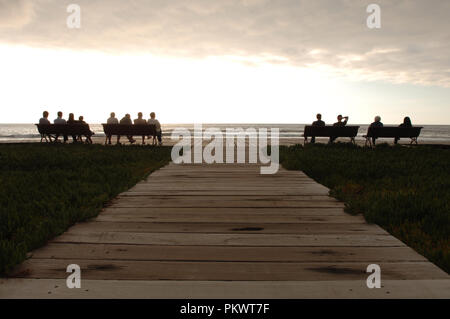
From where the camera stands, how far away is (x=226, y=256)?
8.07 feet

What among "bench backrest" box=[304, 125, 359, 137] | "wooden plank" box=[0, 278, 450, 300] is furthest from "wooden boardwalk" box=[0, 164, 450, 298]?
"bench backrest" box=[304, 125, 359, 137]

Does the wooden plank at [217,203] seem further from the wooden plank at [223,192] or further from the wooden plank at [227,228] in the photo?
the wooden plank at [227,228]

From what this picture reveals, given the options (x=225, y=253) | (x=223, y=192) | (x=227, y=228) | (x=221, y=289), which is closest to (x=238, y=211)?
(x=227, y=228)

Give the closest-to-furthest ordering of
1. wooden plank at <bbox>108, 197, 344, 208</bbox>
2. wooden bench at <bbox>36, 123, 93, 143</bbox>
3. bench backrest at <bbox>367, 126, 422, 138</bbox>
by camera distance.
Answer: wooden plank at <bbox>108, 197, 344, 208</bbox>
bench backrest at <bbox>367, 126, 422, 138</bbox>
wooden bench at <bbox>36, 123, 93, 143</bbox>

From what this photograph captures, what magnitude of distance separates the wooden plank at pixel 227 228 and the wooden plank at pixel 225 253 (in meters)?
0.39

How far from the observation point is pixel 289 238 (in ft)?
9.36

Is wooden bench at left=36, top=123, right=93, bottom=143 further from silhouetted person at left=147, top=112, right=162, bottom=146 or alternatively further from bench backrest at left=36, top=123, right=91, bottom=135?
silhouetted person at left=147, top=112, right=162, bottom=146

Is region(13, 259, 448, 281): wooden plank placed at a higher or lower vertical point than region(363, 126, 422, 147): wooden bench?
lower

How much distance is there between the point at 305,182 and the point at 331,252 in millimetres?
3159

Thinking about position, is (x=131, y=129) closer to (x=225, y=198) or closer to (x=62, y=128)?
(x=62, y=128)

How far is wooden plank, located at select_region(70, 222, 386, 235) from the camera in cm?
304

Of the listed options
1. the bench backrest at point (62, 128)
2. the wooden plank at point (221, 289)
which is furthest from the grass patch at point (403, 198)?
the bench backrest at point (62, 128)

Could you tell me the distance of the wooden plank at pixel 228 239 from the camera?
2730mm
